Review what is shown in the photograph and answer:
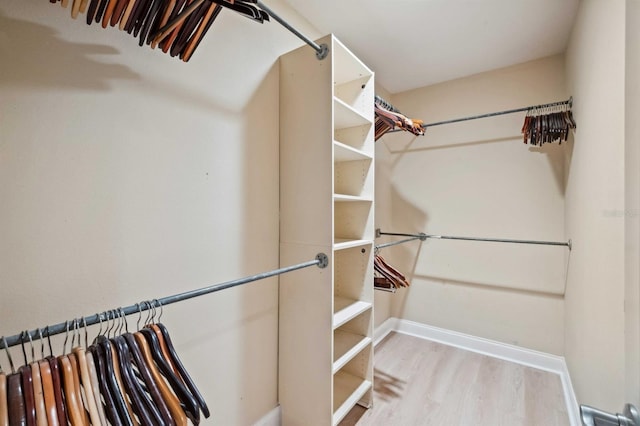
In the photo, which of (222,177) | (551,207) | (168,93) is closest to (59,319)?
(222,177)

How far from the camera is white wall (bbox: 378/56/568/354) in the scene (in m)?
2.36

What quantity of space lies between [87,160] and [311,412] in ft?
5.30

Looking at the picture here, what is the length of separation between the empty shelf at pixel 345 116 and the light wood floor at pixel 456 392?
6.41 ft

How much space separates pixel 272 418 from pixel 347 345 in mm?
604

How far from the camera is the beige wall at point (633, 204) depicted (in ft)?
1.51

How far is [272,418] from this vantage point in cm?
162

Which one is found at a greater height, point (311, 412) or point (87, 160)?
point (87, 160)

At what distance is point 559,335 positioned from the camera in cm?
231

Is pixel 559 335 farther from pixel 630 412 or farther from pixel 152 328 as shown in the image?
pixel 152 328

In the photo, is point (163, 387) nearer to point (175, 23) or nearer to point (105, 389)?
point (105, 389)

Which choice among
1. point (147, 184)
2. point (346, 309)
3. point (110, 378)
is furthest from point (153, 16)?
point (346, 309)

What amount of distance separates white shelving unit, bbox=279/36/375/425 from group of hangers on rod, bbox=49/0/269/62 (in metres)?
0.59

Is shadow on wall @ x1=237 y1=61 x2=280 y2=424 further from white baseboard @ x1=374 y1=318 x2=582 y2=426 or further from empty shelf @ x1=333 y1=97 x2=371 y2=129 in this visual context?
white baseboard @ x1=374 y1=318 x2=582 y2=426

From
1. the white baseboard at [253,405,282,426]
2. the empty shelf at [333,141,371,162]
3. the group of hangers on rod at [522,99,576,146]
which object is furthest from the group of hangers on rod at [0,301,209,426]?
the group of hangers on rod at [522,99,576,146]
